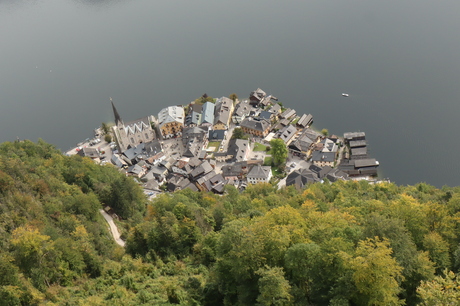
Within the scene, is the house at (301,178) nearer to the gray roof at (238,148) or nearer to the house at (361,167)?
the house at (361,167)

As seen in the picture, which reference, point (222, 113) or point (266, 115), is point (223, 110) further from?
point (266, 115)

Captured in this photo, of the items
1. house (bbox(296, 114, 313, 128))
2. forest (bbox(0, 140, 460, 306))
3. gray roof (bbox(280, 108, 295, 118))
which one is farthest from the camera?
gray roof (bbox(280, 108, 295, 118))

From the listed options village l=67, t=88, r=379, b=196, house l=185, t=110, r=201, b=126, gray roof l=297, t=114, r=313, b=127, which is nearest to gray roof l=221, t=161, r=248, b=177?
village l=67, t=88, r=379, b=196

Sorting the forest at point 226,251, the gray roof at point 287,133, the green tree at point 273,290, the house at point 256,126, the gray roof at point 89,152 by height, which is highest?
the house at point 256,126

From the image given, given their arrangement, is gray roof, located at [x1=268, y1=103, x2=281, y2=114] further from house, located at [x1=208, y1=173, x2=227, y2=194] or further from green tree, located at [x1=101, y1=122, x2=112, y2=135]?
green tree, located at [x1=101, y1=122, x2=112, y2=135]

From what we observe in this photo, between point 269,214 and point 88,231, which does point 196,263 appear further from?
point 88,231

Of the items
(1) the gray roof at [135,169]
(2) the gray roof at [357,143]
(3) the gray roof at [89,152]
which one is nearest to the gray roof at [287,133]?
(2) the gray roof at [357,143]
